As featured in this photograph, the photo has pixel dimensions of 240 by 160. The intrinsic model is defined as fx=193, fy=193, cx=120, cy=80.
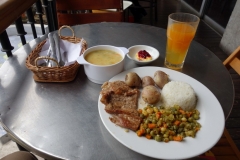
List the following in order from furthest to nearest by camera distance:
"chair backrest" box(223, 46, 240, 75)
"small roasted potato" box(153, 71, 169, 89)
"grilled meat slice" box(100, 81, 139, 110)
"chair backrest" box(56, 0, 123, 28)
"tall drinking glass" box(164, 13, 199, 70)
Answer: "chair backrest" box(56, 0, 123, 28) < "chair backrest" box(223, 46, 240, 75) < "tall drinking glass" box(164, 13, 199, 70) < "small roasted potato" box(153, 71, 169, 89) < "grilled meat slice" box(100, 81, 139, 110)

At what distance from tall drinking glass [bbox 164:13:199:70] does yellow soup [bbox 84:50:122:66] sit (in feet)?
0.98

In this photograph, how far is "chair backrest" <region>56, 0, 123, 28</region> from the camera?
66.6 inches

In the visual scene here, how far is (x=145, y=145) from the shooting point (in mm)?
643

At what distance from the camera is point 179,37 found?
1.00 metres

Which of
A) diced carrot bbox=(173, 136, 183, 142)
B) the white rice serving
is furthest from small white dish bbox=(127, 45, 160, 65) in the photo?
diced carrot bbox=(173, 136, 183, 142)

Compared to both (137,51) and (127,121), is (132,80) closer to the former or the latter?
(127,121)

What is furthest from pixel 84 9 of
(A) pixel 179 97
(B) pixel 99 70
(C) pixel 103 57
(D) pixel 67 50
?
(A) pixel 179 97

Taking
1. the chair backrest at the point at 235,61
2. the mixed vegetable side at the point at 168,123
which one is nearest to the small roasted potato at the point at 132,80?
the mixed vegetable side at the point at 168,123

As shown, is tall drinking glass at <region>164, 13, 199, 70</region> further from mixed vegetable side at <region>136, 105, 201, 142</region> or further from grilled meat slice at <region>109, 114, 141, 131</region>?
grilled meat slice at <region>109, 114, 141, 131</region>

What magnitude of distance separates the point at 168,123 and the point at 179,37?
0.50 meters

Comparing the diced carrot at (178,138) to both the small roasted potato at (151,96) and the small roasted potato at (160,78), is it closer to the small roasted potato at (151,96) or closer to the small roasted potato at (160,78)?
the small roasted potato at (151,96)

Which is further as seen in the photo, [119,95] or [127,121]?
[119,95]

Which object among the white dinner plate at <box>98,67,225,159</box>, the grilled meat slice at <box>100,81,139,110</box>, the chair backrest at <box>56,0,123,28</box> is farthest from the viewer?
the chair backrest at <box>56,0,123,28</box>

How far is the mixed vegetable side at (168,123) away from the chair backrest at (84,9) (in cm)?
121
